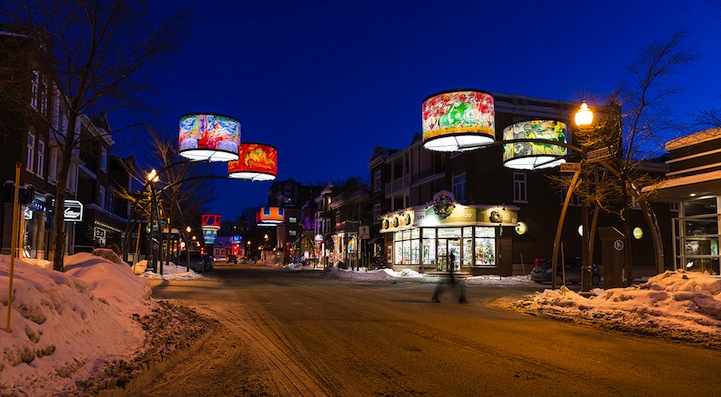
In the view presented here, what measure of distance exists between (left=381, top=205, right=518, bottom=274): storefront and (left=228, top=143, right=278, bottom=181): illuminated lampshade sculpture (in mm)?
12405

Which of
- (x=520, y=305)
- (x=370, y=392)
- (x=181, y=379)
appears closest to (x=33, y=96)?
(x=181, y=379)

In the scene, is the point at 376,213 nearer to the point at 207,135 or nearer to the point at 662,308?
the point at 207,135

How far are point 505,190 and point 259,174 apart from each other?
1705 cm

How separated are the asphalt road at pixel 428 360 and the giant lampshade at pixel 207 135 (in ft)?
48.9

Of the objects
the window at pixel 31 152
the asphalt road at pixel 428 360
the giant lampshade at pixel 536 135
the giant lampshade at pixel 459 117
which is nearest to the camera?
the asphalt road at pixel 428 360

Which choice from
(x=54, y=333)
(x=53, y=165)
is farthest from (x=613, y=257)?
(x=53, y=165)

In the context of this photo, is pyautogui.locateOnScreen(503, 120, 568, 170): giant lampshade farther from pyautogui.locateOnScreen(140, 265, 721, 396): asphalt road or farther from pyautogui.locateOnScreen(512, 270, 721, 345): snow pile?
pyautogui.locateOnScreen(140, 265, 721, 396): asphalt road

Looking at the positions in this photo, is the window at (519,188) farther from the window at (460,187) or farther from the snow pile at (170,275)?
the snow pile at (170,275)

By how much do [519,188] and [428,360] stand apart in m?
33.5

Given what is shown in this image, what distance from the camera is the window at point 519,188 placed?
39688mm

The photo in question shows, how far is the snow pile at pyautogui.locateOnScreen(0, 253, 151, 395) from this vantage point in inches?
211

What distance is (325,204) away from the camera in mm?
81375

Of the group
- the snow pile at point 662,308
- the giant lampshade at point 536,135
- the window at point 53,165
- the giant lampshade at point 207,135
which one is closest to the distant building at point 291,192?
the window at point 53,165

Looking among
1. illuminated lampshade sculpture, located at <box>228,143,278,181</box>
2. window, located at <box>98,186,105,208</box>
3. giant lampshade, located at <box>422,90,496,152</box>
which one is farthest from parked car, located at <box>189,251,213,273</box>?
giant lampshade, located at <box>422,90,496,152</box>
